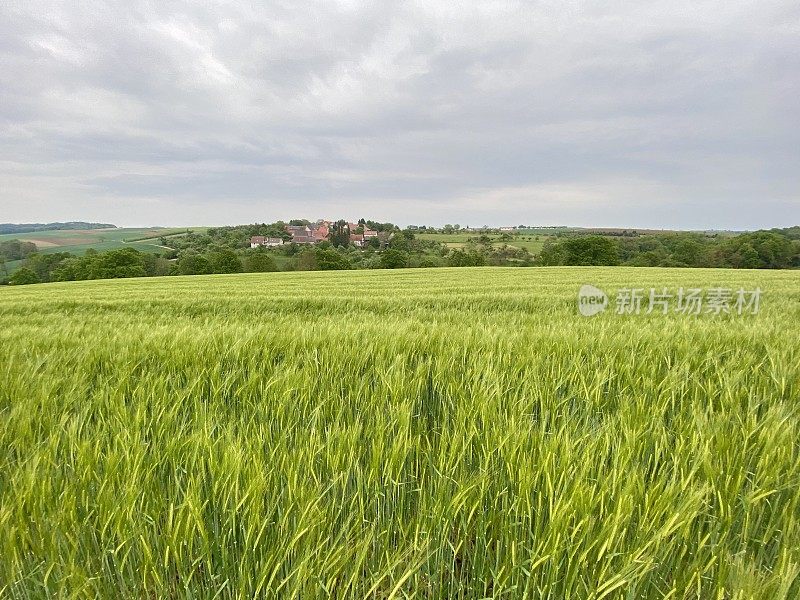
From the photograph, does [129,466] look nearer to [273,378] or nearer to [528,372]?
[273,378]

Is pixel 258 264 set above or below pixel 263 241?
below

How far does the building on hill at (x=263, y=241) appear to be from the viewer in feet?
309

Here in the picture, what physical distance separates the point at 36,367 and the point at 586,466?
238 centimetres

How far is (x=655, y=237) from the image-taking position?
251 ft

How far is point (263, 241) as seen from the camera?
9619 cm

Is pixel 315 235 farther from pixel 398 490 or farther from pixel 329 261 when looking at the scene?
pixel 398 490

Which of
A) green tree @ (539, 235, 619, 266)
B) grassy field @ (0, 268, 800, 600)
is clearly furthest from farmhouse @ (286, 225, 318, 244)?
grassy field @ (0, 268, 800, 600)

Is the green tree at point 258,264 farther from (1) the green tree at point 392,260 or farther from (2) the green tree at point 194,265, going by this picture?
(1) the green tree at point 392,260

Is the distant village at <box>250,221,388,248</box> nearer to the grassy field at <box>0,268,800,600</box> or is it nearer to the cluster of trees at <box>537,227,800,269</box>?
the cluster of trees at <box>537,227,800,269</box>

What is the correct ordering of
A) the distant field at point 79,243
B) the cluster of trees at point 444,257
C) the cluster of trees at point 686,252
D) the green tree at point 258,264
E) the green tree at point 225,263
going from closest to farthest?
the green tree at point 225,263 → the cluster of trees at point 444,257 → the cluster of trees at point 686,252 → the green tree at point 258,264 → the distant field at point 79,243

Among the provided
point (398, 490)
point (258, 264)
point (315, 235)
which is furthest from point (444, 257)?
point (398, 490)

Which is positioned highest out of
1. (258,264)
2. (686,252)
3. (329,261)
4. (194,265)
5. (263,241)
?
(263,241)

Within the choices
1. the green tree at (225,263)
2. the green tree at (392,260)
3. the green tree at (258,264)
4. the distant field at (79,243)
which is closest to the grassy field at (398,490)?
the green tree at (225,263)

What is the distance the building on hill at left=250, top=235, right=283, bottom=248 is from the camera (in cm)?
9426
